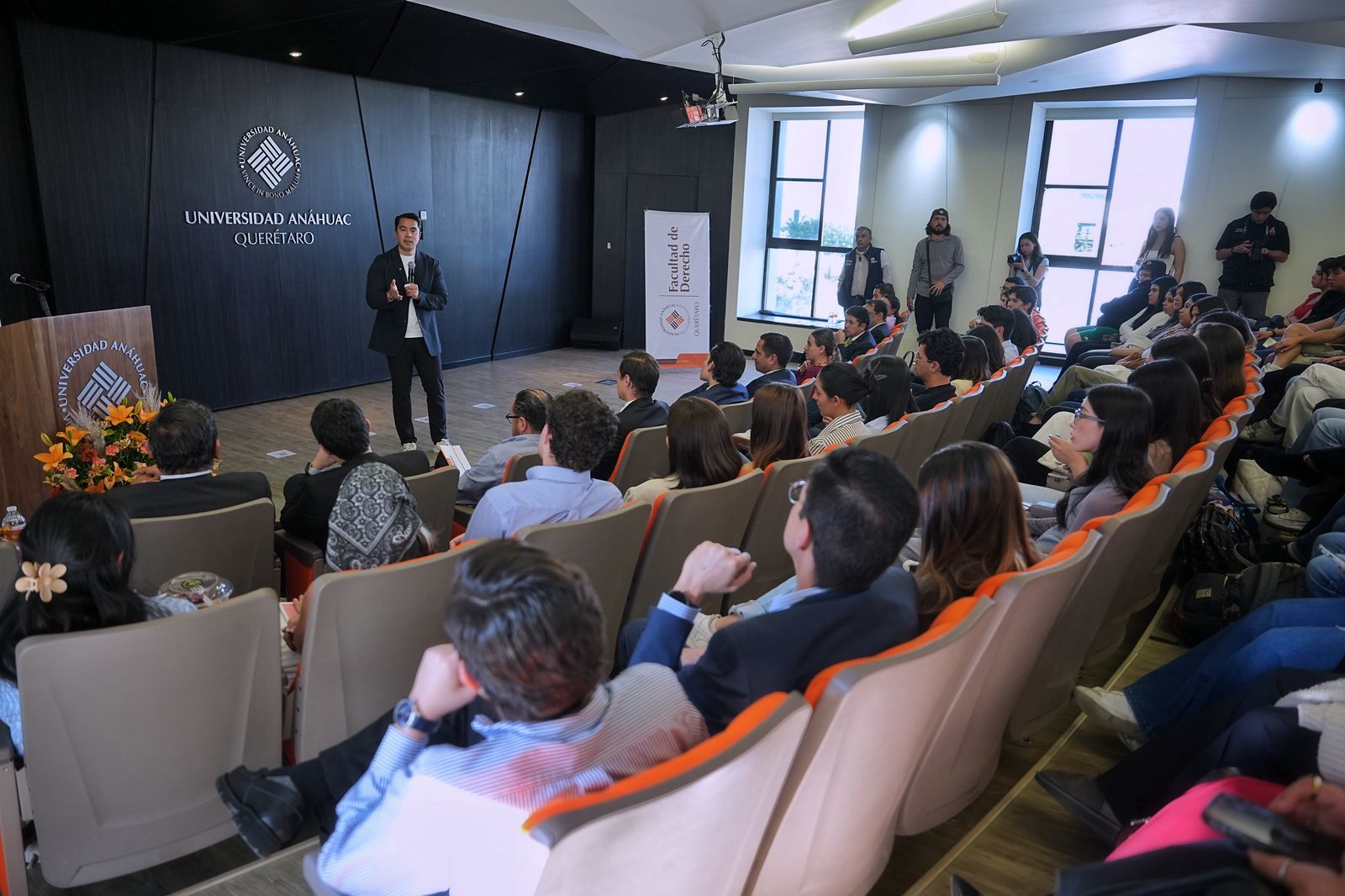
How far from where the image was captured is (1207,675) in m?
2.17

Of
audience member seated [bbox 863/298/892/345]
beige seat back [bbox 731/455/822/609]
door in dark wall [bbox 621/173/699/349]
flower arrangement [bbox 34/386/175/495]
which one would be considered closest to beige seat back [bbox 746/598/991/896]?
beige seat back [bbox 731/455/822/609]

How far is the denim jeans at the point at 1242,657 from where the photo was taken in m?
2.01

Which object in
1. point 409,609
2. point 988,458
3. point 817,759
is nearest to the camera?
point 817,759

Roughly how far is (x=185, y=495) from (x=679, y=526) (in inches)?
63.7

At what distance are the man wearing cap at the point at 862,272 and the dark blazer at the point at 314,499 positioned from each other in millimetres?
8110

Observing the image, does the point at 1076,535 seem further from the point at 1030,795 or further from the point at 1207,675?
the point at 1030,795

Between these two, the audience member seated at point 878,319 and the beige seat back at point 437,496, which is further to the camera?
the audience member seated at point 878,319

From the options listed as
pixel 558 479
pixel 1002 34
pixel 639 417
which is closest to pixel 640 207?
pixel 1002 34

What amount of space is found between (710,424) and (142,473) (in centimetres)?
230

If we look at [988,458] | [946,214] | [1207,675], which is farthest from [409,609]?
[946,214]

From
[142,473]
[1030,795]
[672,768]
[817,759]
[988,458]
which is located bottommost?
[1030,795]

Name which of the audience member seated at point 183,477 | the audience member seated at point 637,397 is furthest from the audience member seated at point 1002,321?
the audience member seated at point 183,477

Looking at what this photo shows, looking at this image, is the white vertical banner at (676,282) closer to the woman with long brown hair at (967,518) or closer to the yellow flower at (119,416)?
the yellow flower at (119,416)

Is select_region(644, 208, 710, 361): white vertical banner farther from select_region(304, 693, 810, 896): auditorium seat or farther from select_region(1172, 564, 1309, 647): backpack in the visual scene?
select_region(304, 693, 810, 896): auditorium seat
